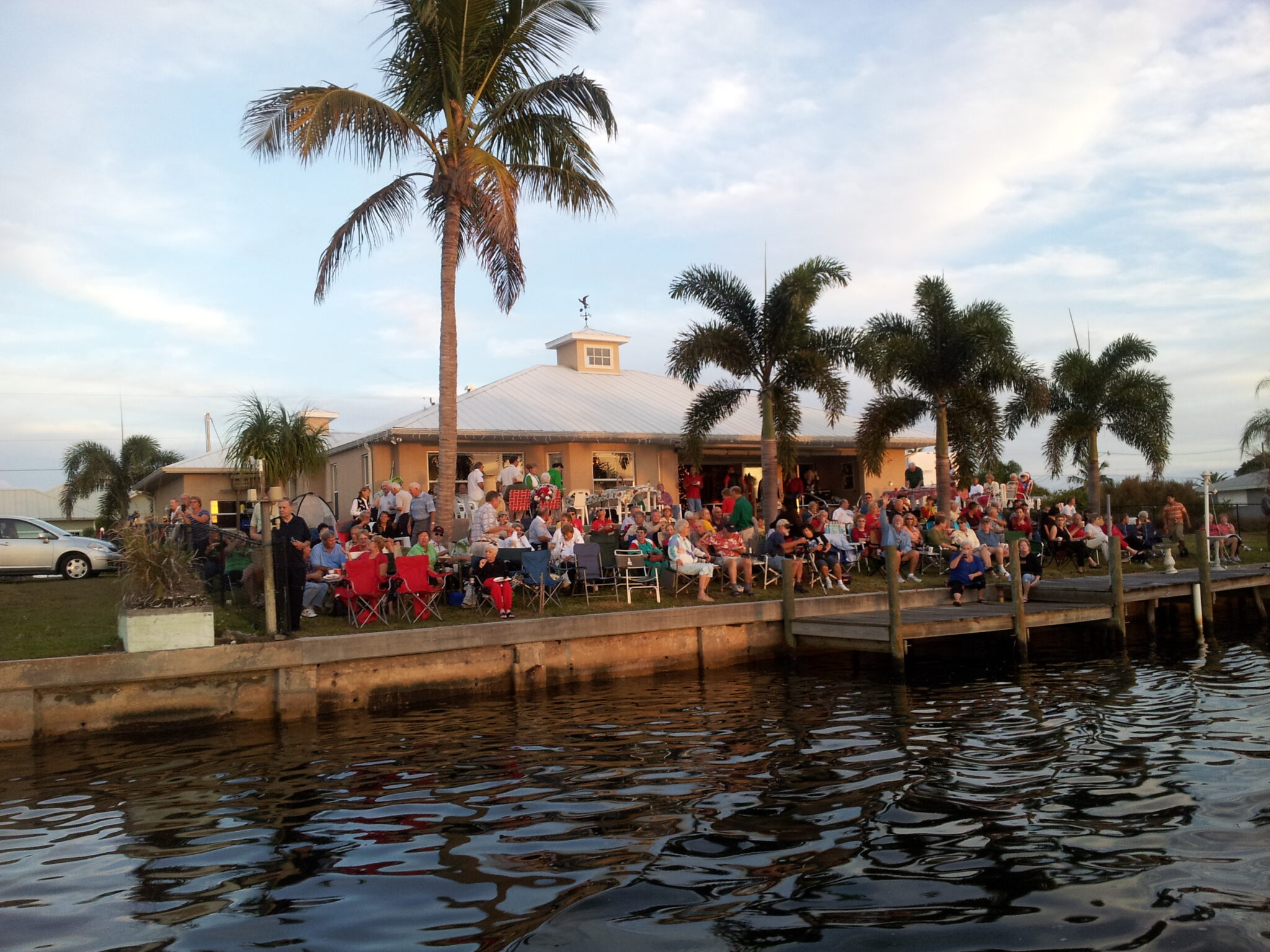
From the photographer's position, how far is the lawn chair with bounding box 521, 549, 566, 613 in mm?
14297

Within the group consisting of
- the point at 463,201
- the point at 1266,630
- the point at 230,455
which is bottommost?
the point at 1266,630

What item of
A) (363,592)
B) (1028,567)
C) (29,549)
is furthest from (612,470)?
(29,549)

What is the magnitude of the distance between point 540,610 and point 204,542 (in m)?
6.59

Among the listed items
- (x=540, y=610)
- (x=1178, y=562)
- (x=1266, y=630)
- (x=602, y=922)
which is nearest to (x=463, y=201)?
(x=540, y=610)

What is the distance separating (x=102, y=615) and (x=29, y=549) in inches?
312

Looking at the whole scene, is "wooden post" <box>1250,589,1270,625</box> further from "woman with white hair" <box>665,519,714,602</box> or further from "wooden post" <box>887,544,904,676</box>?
"woman with white hair" <box>665,519,714,602</box>

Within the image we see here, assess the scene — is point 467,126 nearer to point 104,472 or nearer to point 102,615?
point 102,615

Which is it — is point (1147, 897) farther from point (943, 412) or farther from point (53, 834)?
point (943, 412)

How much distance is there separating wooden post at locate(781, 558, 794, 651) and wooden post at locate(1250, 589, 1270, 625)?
1095cm

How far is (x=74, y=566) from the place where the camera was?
20859 millimetres

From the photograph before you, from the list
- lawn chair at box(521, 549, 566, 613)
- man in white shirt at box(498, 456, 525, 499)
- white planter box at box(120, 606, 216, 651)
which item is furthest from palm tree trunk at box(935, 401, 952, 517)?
white planter box at box(120, 606, 216, 651)

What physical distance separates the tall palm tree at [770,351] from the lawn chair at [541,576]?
8686 mm

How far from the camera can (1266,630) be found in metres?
18.8

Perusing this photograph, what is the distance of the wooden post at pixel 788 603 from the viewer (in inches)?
596
